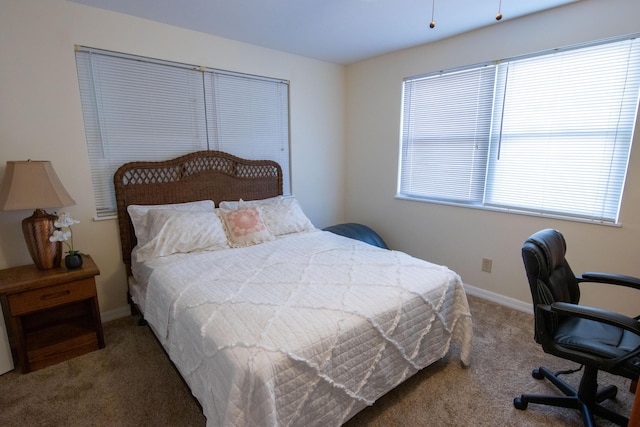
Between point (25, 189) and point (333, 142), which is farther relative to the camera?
point (333, 142)

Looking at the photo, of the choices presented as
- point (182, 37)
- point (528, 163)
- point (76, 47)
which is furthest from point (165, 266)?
point (528, 163)

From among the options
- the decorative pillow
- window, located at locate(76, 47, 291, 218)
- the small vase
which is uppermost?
window, located at locate(76, 47, 291, 218)

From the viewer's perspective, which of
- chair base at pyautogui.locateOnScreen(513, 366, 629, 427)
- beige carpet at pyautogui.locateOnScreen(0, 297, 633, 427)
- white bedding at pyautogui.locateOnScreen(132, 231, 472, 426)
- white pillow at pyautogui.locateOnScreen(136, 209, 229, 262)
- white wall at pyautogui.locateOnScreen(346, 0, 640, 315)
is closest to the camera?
white bedding at pyautogui.locateOnScreen(132, 231, 472, 426)

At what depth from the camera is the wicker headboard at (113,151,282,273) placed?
254 cm

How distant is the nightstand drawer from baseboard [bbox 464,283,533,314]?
316 centimetres

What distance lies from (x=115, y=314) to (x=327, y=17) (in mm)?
2952

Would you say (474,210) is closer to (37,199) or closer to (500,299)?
(500,299)

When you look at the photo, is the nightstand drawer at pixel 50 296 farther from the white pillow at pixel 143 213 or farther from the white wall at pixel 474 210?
the white wall at pixel 474 210

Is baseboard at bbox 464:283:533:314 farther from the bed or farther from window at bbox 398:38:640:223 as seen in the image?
the bed

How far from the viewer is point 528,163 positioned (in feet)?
8.52

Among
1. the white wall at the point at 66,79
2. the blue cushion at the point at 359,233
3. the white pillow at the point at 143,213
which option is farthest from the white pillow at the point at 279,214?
the white wall at the point at 66,79

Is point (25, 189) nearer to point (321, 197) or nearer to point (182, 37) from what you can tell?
point (182, 37)

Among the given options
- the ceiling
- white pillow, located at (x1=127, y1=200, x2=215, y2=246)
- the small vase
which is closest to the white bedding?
white pillow, located at (x1=127, y1=200, x2=215, y2=246)

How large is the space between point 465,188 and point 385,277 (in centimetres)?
162
